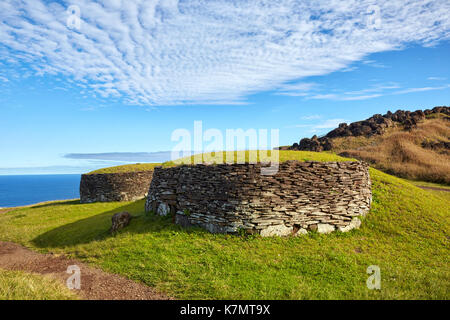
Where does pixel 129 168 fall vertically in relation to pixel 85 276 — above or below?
above

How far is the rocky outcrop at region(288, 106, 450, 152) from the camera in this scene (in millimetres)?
55469

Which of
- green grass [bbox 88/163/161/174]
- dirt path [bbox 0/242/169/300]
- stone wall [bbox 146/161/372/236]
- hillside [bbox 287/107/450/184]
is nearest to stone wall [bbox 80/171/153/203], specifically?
green grass [bbox 88/163/161/174]

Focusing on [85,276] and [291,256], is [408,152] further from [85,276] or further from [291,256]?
[85,276]

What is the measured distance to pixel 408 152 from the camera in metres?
39.0

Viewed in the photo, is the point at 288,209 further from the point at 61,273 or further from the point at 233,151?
the point at 61,273

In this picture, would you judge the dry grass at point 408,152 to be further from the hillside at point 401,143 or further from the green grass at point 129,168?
the green grass at point 129,168

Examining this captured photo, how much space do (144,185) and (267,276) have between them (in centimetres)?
2124

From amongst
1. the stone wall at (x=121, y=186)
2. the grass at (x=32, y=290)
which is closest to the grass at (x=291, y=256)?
the grass at (x=32, y=290)

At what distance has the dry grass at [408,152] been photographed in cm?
3031

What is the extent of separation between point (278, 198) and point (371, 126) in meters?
60.7

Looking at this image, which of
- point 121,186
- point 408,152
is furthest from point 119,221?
point 408,152
